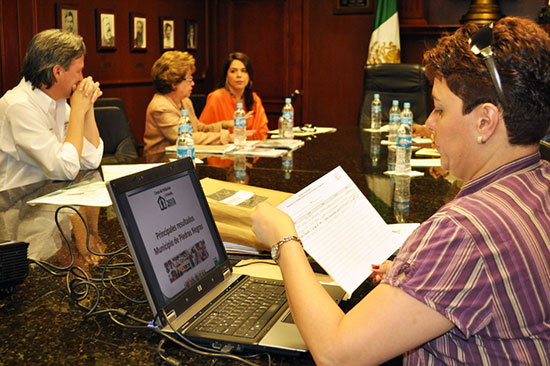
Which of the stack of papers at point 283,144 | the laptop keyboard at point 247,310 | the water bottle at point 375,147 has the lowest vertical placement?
the laptop keyboard at point 247,310

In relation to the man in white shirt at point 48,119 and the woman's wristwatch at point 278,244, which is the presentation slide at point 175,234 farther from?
the man in white shirt at point 48,119

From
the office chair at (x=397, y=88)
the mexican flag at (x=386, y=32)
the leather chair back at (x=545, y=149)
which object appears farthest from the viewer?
the mexican flag at (x=386, y=32)

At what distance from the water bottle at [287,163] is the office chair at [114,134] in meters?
0.92

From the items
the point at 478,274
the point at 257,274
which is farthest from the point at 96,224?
the point at 478,274

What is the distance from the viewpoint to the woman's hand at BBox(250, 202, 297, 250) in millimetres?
1129

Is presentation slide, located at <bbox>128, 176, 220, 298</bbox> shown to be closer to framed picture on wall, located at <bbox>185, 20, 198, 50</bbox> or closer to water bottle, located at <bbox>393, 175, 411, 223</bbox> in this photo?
water bottle, located at <bbox>393, 175, 411, 223</bbox>

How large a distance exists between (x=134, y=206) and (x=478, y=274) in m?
0.58

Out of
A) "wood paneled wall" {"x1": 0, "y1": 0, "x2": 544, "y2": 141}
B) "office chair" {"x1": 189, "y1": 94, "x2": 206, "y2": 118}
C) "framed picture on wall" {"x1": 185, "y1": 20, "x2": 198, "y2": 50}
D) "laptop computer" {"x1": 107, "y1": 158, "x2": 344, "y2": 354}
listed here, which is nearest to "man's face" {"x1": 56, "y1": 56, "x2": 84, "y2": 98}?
"laptop computer" {"x1": 107, "y1": 158, "x2": 344, "y2": 354}

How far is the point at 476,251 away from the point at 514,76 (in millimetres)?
275

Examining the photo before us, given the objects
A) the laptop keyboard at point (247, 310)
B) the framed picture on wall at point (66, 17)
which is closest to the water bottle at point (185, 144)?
the laptop keyboard at point (247, 310)

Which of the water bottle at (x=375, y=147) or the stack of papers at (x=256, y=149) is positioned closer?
the water bottle at (x=375, y=147)

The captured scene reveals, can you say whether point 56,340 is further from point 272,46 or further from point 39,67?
point 272,46

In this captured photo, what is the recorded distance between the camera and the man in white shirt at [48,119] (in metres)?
2.54

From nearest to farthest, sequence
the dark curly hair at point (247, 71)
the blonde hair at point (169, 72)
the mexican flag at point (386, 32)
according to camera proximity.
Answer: the blonde hair at point (169, 72)
the dark curly hair at point (247, 71)
the mexican flag at point (386, 32)
